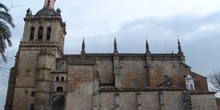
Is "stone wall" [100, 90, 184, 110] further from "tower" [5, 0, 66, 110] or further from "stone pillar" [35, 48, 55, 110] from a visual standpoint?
"tower" [5, 0, 66, 110]

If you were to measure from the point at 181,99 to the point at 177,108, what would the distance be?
49.8 inches

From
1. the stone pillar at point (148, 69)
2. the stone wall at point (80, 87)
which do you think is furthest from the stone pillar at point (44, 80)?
the stone pillar at point (148, 69)

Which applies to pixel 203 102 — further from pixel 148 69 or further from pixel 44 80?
pixel 44 80

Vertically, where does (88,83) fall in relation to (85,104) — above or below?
above

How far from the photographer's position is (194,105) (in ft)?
80.2

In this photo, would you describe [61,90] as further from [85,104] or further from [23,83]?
[85,104]

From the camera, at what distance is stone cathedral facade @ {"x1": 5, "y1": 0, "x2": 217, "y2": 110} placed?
23.2 meters

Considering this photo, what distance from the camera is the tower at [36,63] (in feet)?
102

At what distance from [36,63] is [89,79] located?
48.9 feet

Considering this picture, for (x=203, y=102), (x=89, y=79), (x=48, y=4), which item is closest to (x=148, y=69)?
(x=203, y=102)

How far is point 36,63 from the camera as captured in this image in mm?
33688

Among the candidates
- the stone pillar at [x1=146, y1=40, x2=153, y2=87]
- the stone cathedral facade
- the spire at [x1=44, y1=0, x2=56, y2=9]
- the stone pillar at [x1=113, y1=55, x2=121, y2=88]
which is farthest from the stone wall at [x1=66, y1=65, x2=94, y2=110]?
the spire at [x1=44, y1=0, x2=56, y2=9]

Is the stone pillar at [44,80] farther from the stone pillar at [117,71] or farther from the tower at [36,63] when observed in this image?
the stone pillar at [117,71]

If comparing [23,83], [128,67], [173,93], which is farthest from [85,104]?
[128,67]
